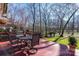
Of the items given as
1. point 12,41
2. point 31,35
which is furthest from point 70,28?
point 12,41

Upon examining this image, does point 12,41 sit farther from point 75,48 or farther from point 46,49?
point 75,48

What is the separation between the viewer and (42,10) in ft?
5.45

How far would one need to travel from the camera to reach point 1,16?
1678 mm

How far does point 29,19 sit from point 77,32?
0.36 metres

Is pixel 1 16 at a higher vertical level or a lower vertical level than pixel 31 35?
higher

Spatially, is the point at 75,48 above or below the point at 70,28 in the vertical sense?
below

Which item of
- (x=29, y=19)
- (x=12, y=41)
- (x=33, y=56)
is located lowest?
(x=33, y=56)

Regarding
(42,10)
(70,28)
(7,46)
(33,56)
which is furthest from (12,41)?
(70,28)

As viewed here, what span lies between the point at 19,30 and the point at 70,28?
0.37m

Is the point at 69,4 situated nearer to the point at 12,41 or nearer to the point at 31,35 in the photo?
the point at 31,35

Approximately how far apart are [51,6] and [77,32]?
0.86 ft

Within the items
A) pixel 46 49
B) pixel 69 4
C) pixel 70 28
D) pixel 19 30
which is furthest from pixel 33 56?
pixel 69 4

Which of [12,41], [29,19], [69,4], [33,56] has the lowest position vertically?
[33,56]

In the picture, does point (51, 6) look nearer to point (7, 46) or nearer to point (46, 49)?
point (46, 49)
